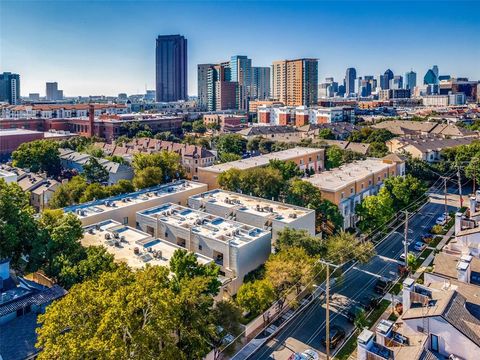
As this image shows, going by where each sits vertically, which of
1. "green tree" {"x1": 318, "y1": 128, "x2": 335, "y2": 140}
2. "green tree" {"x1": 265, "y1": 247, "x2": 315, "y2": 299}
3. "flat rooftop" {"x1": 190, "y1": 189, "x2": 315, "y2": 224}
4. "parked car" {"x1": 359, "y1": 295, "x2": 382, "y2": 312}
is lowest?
"parked car" {"x1": 359, "y1": 295, "x2": 382, "y2": 312}

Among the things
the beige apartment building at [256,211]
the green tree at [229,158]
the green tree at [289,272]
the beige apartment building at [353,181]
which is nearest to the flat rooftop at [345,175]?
the beige apartment building at [353,181]

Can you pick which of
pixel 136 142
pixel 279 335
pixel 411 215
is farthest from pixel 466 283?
pixel 136 142

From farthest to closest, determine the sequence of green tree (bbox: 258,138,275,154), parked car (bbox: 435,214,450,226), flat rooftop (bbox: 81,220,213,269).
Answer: green tree (bbox: 258,138,275,154)
parked car (bbox: 435,214,450,226)
flat rooftop (bbox: 81,220,213,269)

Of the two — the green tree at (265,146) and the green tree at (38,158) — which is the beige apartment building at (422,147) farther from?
the green tree at (38,158)

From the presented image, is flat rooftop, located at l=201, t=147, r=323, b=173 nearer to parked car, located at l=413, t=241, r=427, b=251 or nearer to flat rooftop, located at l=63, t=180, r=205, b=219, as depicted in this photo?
flat rooftop, located at l=63, t=180, r=205, b=219

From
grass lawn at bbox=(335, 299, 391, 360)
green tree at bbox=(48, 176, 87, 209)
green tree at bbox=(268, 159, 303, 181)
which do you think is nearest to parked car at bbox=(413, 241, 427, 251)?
grass lawn at bbox=(335, 299, 391, 360)

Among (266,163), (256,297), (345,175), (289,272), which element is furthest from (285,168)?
(256,297)

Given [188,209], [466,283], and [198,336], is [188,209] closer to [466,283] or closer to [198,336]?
[198,336]
